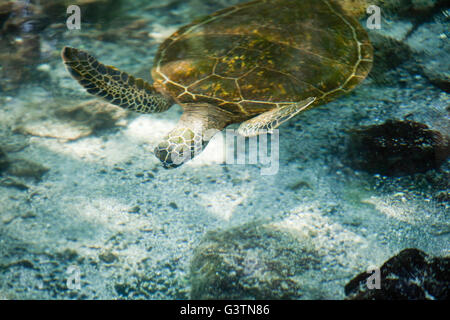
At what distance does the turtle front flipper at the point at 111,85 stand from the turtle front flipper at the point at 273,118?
82 cm

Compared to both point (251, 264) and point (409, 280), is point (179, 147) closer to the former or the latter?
point (251, 264)

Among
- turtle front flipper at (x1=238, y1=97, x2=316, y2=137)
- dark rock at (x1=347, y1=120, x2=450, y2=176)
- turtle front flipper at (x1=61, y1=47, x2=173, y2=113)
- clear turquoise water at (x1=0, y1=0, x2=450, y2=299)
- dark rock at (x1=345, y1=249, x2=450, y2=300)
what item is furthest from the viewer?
turtle front flipper at (x1=61, y1=47, x2=173, y2=113)

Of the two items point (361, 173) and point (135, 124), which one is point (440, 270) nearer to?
point (361, 173)

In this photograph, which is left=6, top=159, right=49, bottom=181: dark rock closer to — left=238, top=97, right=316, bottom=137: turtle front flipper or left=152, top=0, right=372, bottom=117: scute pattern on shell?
left=152, top=0, right=372, bottom=117: scute pattern on shell

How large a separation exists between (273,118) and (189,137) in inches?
24.9

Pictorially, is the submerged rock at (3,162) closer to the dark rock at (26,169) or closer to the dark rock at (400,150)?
the dark rock at (26,169)

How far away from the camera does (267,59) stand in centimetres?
248

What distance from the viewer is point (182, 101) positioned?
8.40 ft

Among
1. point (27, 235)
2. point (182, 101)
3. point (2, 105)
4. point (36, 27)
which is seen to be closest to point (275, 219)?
point (182, 101)

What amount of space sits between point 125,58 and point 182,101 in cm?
119

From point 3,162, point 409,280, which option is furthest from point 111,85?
point 409,280

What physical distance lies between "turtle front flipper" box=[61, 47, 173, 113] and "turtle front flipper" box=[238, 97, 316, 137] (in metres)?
0.82

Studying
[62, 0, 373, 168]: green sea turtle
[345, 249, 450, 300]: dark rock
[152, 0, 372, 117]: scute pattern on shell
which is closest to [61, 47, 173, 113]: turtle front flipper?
[62, 0, 373, 168]: green sea turtle

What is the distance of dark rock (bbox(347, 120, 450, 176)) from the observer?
2.32 metres
